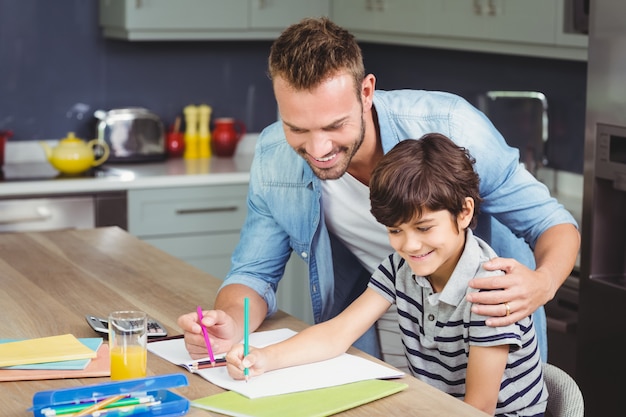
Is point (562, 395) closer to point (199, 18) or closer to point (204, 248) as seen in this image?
point (204, 248)

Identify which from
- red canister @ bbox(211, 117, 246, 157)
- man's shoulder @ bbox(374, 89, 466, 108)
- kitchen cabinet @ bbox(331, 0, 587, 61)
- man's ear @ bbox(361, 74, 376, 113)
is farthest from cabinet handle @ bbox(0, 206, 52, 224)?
man's ear @ bbox(361, 74, 376, 113)

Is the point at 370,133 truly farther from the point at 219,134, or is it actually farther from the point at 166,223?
the point at 219,134

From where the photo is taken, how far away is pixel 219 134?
4.86 meters

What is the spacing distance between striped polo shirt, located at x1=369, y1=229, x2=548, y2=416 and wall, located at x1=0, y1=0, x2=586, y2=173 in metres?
2.38

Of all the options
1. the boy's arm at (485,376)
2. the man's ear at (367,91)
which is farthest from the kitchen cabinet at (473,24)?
the boy's arm at (485,376)

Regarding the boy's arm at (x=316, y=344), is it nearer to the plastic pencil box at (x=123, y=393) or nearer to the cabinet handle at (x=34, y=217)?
the plastic pencil box at (x=123, y=393)

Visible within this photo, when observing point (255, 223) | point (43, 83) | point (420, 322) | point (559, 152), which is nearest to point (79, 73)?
point (43, 83)

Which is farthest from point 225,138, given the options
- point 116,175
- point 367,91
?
point 367,91

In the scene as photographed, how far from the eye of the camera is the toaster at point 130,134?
4668 millimetres

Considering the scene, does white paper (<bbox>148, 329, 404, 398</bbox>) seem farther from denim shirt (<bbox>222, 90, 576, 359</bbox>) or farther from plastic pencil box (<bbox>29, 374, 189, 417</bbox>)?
denim shirt (<bbox>222, 90, 576, 359</bbox>)

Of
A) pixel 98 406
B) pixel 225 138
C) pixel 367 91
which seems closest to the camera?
pixel 98 406

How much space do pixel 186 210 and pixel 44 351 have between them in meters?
2.46

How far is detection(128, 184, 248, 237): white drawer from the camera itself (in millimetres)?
4266

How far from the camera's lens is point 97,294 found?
92.0 inches
